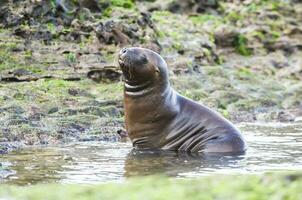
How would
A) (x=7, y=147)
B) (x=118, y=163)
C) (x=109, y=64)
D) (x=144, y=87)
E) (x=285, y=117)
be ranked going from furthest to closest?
(x=285, y=117), (x=109, y=64), (x=144, y=87), (x=7, y=147), (x=118, y=163)

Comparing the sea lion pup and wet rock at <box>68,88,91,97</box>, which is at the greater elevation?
the sea lion pup

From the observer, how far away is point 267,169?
10586 mm

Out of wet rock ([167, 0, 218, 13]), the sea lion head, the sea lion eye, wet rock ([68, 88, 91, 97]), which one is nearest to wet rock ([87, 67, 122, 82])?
wet rock ([68, 88, 91, 97])

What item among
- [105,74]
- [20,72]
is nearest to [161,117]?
[20,72]

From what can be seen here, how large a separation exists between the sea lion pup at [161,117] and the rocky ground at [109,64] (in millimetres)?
1345

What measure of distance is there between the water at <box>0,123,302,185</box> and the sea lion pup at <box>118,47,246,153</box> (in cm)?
43

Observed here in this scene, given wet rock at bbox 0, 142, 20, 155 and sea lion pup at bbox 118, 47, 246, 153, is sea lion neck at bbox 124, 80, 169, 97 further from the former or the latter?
wet rock at bbox 0, 142, 20, 155

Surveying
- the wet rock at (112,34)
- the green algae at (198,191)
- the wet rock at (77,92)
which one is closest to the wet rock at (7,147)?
the wet rock at (77,92)

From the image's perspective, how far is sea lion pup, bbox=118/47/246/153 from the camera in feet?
42.0

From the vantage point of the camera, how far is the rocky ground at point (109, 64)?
14695mm

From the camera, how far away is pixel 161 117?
12.9 meters

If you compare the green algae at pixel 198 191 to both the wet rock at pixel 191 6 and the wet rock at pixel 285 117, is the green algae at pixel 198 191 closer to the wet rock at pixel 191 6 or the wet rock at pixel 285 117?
the wet rock at pixel 285 117

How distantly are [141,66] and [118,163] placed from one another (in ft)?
7.68

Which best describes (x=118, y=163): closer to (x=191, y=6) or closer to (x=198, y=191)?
(x=198, y=191)
